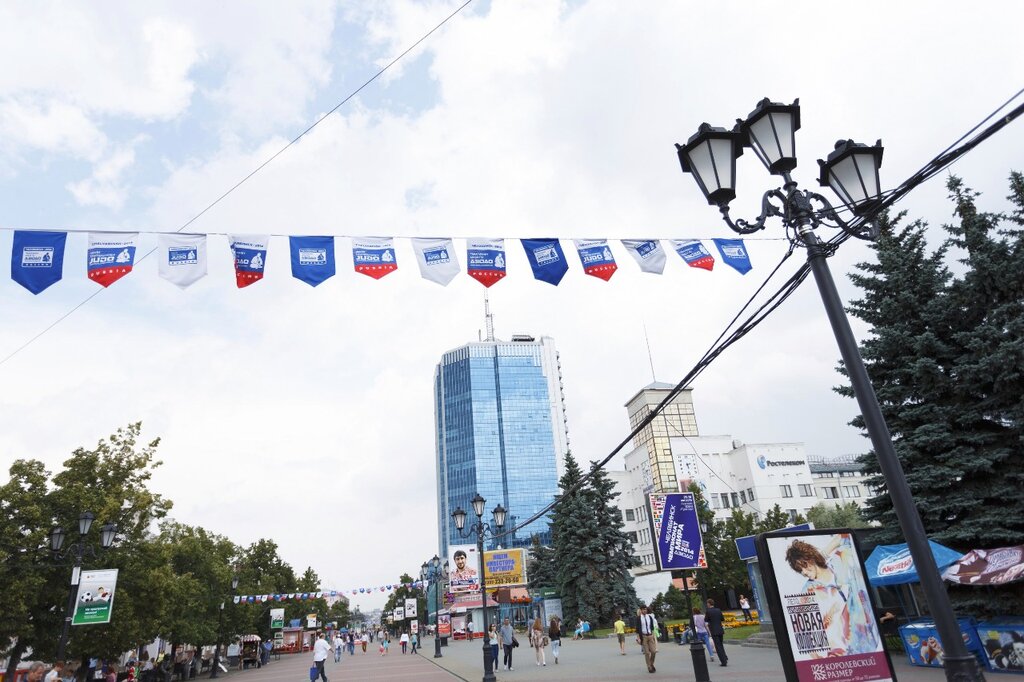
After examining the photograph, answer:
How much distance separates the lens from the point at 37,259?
32.9 ft

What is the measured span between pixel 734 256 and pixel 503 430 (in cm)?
13035

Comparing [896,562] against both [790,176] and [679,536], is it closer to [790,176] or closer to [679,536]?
[679,536]

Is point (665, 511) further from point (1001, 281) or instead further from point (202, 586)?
point (202, 586)

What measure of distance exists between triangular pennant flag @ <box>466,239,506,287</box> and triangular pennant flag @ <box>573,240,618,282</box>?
1541 mm

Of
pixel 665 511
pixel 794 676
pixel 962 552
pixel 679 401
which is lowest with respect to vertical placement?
pixel 794 676

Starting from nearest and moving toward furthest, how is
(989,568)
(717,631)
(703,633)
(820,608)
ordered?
1. (820,608)
2. (989,568)
3. (717,631)
4. (703,633)

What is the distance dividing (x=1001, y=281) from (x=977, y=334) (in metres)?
1.45

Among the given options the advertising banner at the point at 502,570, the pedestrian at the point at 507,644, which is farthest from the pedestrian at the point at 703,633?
the advertising banner at the point at 502,570

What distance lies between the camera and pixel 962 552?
1614cm

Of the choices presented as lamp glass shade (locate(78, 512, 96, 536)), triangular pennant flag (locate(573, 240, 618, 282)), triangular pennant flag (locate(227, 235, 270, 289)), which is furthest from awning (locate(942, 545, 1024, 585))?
lamp glass shade (locate(78, 512, 96, 536))

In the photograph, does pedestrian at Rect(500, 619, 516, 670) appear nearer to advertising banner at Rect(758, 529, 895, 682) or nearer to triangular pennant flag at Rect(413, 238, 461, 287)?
triangular pennant flag at Rect(413, 238, 461, 287)

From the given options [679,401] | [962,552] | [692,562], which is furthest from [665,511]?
[679,401]

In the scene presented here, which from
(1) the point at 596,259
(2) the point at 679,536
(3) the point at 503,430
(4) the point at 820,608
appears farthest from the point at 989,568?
(3) the point at 503,430

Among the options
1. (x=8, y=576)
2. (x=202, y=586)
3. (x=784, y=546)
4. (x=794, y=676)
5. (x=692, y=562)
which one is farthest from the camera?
(x=202, y=586)
